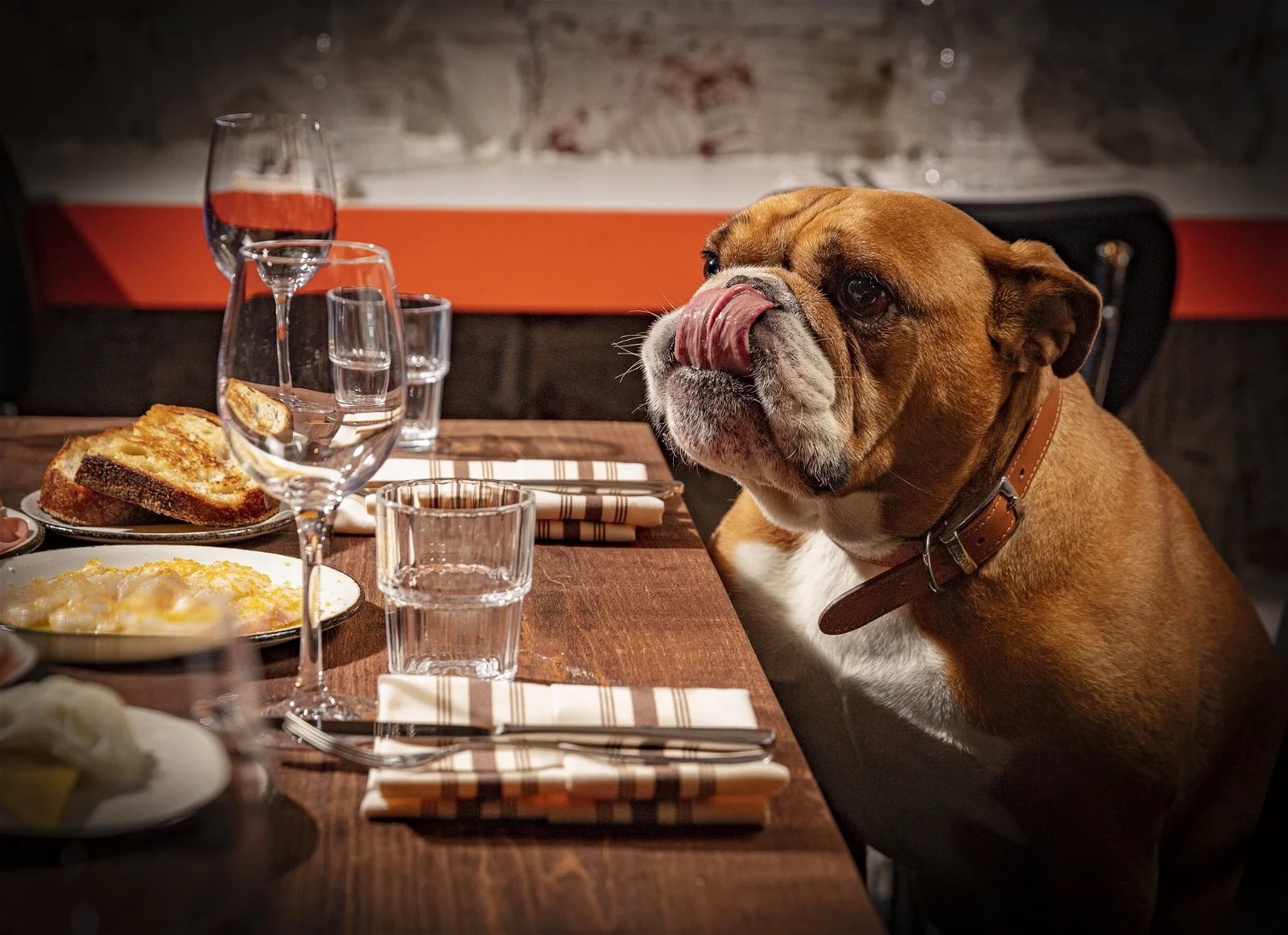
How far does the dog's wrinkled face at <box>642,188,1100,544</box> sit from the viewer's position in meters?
1.19

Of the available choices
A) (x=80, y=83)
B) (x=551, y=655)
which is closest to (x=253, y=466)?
(x=551, y=655)

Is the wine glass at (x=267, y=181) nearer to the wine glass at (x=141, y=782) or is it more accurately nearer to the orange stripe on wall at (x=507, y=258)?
the wine glass at (x=141, y=782)

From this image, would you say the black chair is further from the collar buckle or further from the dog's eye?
the collar buckle

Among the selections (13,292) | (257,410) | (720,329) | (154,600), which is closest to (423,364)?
(720,329)

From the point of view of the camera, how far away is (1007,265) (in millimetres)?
1269

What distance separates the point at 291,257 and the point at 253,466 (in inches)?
5.4

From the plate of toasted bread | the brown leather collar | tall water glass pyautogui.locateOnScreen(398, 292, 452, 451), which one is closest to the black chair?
tall water glass pyautogui.locateOnScreen(398, 292, 452, 451)

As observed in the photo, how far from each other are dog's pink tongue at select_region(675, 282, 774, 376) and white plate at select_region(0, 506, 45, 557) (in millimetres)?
607

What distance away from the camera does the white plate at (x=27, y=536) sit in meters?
1.07

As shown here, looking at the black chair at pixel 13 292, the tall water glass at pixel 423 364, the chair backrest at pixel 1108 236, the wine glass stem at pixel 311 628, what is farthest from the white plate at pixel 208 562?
the black chair at pixel 13 292

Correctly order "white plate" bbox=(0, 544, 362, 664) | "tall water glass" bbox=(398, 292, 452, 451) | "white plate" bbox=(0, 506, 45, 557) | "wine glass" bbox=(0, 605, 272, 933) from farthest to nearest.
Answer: "tall water glass" bbox=(398, 292, 452, 451) → "white plate" bbox=(0, 506, 45, 557) → "white plate" bbox=(0, 544, 362, 664) → "wine glass" bbox=(0, 605, 272, 933)

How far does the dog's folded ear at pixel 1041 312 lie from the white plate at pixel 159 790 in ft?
3.19

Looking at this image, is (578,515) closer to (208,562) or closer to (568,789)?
(208,562)

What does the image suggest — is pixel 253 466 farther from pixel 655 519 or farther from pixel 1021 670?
pixel 1021 670
